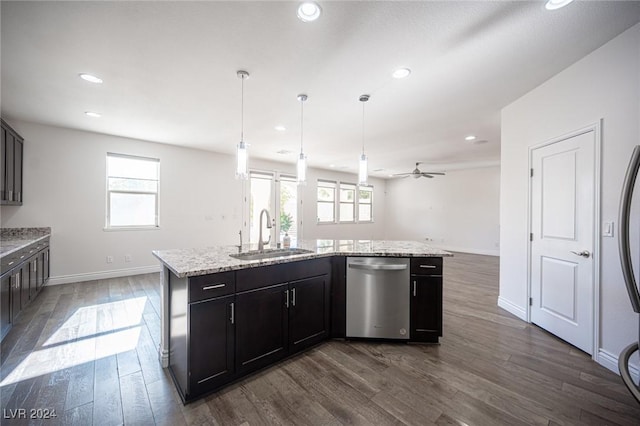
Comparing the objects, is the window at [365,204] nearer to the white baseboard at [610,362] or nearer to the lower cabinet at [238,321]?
the lower cabinet at [238,321]

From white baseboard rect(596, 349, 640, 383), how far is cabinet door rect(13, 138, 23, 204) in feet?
22.9

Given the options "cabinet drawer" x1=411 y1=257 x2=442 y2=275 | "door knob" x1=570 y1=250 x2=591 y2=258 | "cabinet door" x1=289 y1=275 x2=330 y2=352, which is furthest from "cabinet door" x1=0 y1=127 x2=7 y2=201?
"door knob" x1=570 y1=250 x2=591 y2=258

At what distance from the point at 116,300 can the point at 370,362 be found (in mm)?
3628

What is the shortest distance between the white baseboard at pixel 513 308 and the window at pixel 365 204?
20.7ft

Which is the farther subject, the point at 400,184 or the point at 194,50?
the point at 400,184

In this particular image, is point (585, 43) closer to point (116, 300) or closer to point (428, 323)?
point (428, 323)

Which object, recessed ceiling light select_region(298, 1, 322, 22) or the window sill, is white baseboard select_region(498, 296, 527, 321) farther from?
the window sill

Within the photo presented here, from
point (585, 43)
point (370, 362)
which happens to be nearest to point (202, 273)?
point (370, 362)

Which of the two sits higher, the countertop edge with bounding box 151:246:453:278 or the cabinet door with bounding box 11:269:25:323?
the countertop edge with bounding box 151:246:453:278

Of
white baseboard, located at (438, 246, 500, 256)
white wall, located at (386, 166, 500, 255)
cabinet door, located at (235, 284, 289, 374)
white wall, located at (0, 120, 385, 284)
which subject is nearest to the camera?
cabinet door, located at (235, 284, 289, 374)

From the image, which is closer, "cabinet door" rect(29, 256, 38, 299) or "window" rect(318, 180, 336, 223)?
"cabinet door" rect(29, 256, 38, 299)

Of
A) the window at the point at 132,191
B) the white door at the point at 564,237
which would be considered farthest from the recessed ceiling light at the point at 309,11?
the window at the point at 132,191

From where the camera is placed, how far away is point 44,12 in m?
1.79

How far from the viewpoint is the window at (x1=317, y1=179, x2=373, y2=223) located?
848cm
